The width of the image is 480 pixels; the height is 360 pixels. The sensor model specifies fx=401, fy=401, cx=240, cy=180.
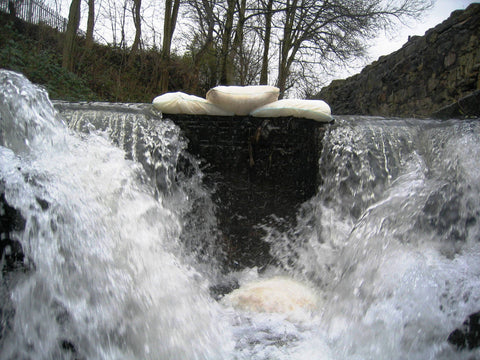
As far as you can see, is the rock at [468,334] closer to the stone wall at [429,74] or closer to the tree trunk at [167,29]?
the stone wall at [429,74]

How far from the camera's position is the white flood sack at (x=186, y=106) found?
3.25m

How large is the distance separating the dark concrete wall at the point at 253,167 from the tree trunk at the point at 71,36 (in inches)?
280

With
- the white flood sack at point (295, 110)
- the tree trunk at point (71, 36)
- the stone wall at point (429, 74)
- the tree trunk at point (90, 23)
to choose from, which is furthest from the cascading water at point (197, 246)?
the tree trunk at point (90, 23)

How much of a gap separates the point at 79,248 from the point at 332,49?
12251 mm

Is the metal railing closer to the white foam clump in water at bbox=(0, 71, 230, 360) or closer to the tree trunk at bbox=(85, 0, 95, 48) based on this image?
the tree trunk at bbox=(85, 0, 95, 48)

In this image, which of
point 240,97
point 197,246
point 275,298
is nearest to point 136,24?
point 240,97

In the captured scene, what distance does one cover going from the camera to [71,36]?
9.03 metres

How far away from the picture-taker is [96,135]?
3105mm

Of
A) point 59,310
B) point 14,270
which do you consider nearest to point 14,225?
point 14,270

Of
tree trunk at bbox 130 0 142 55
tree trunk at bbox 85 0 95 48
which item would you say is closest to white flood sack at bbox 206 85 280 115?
tree trunk at bbox 130 0 142 55

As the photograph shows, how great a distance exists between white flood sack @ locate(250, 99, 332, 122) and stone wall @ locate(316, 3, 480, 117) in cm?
161

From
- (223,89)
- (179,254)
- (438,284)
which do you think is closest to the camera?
(438,284)

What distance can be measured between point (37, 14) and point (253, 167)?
38.6 ft

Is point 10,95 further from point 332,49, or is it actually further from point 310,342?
point 332,49
